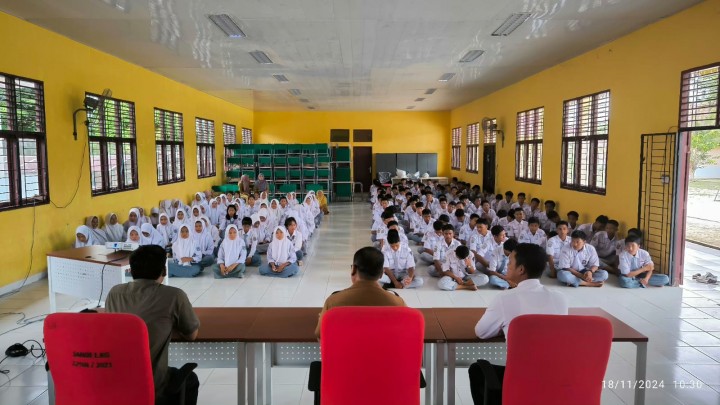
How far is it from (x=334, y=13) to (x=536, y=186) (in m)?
8.48

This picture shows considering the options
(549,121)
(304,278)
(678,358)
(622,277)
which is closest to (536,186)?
(549,121)

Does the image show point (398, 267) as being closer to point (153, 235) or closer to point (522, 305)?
point (522, 305)

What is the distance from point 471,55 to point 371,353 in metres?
9.47

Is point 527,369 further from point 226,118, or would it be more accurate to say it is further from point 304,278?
point 226,118

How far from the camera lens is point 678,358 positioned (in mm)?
5102

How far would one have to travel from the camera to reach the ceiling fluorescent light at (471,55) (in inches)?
410

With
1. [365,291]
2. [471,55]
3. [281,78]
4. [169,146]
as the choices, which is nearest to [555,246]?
[471,55]

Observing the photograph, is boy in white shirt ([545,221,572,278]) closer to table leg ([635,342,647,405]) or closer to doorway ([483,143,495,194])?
table leg ([635,342,647,405])

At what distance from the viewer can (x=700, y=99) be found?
7.24 meters

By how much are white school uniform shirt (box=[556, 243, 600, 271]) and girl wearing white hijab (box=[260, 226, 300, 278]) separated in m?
4.54

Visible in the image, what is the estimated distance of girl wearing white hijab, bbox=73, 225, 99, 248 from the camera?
9117mm

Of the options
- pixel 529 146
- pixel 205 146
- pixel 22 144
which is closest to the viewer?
pixel 22 144

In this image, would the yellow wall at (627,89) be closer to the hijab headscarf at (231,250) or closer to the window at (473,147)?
the window at (473,147)

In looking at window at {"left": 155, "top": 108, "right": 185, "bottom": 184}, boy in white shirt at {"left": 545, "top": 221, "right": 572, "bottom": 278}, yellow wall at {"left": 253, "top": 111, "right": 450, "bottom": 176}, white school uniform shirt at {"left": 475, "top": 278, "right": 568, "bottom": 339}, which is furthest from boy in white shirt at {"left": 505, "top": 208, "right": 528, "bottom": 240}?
yellow wall at {"left": 253, "top": 111, "right": 450, "bottom": 176}
